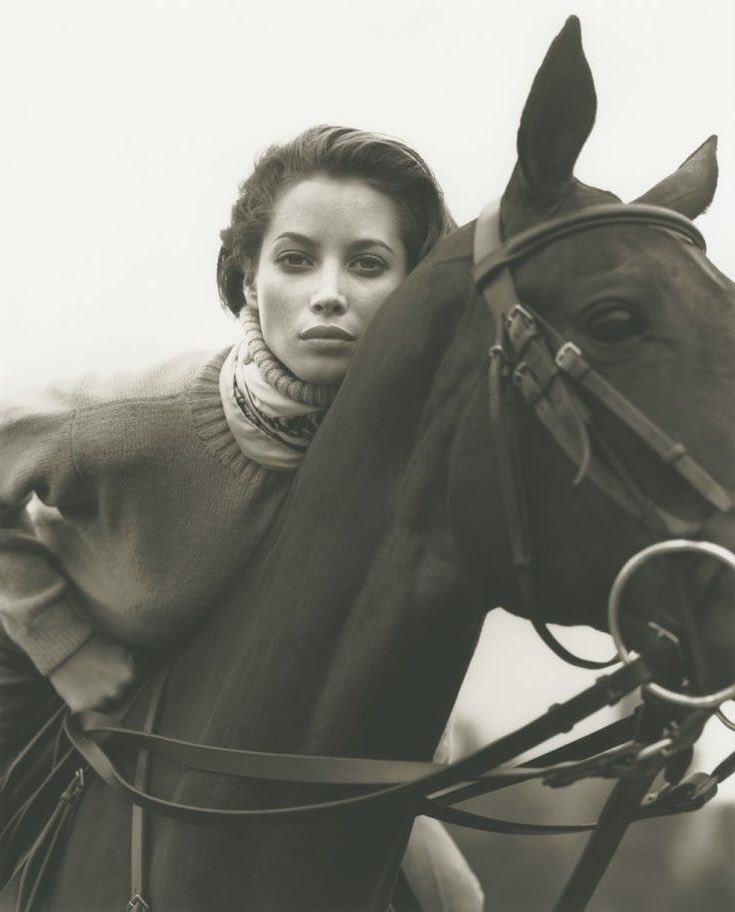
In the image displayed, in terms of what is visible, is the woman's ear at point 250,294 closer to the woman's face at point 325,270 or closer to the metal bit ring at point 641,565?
the woman's face at point 325,270

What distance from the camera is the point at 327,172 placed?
373cm

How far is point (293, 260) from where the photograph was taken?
3.61 m

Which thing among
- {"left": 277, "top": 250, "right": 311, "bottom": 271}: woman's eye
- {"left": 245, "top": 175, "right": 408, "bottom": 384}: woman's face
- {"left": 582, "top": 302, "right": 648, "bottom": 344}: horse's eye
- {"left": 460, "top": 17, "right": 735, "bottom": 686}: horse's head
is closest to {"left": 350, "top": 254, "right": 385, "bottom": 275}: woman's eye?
{"left": 245, "top": 175, "right": 408, "bottom": 384}: woman's face

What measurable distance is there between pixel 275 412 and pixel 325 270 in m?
0.45

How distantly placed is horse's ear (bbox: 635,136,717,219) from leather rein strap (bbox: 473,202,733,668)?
155 mm

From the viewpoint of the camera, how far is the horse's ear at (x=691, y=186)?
3.04m

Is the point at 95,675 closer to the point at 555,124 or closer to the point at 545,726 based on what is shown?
the point at 545,726

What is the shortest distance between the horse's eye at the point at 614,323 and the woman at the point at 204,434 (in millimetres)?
925

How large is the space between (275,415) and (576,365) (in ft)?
3.45

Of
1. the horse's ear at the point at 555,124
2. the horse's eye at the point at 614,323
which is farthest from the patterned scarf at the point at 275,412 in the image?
the horse's eye at the point at 614,323

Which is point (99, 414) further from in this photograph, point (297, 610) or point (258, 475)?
point (297, 610)

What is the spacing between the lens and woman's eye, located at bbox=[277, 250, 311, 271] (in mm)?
3598

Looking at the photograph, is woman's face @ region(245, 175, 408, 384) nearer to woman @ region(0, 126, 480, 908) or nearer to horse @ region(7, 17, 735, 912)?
woman @ region(0, 126, 480, 908)

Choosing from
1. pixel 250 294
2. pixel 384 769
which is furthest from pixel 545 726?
pixel 250 294
